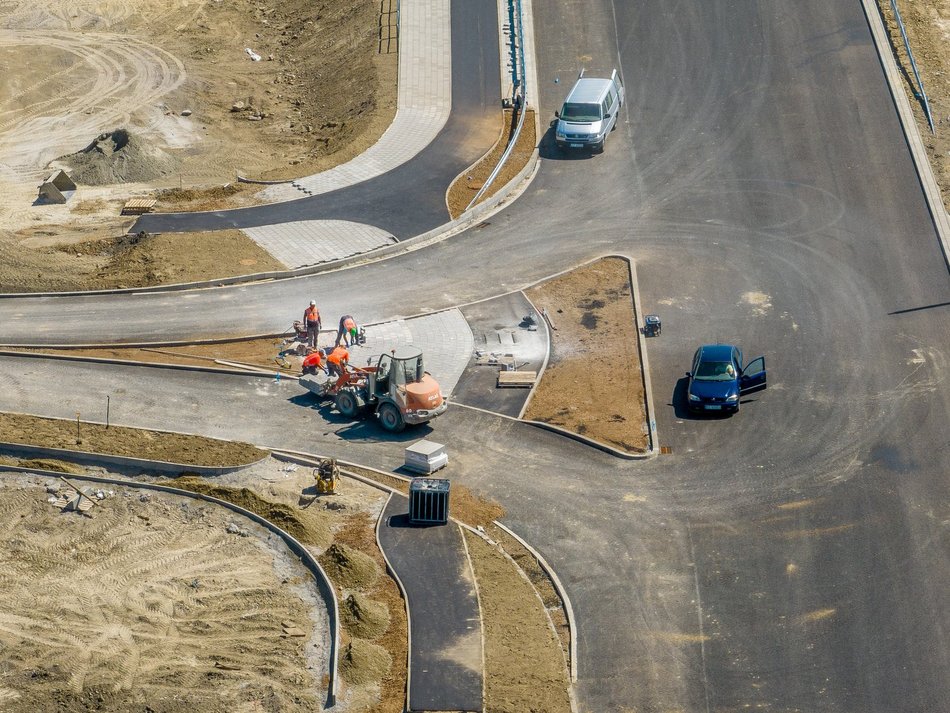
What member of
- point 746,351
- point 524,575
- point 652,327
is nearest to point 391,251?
point 652,327

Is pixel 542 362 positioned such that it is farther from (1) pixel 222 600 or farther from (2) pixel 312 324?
(1) pixel 222 600

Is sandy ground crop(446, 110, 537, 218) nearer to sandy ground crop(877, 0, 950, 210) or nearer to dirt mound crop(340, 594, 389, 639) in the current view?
sandy ground crop(877, 0, 950, 210)

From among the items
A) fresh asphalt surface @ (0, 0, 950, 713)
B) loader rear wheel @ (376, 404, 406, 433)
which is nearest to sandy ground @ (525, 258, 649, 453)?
fresh asphalt surface @ (0, 0, 950, 713)

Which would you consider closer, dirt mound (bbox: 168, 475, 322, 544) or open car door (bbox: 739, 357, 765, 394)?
dirt mound (bbox: 168, 475, 322, 544)

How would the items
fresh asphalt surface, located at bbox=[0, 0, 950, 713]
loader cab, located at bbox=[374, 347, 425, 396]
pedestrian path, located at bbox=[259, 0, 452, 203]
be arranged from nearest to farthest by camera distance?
fresh asphalt surface, located at bbox=[0, 0, 950, 713], loader cab, located at bbox=[374, 347, 425, 396], pedestrian path, located at bbox=[259, 0, 452, 203]

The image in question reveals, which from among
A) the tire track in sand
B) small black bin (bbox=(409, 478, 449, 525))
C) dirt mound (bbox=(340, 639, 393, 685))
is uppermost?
the tire track in sand
